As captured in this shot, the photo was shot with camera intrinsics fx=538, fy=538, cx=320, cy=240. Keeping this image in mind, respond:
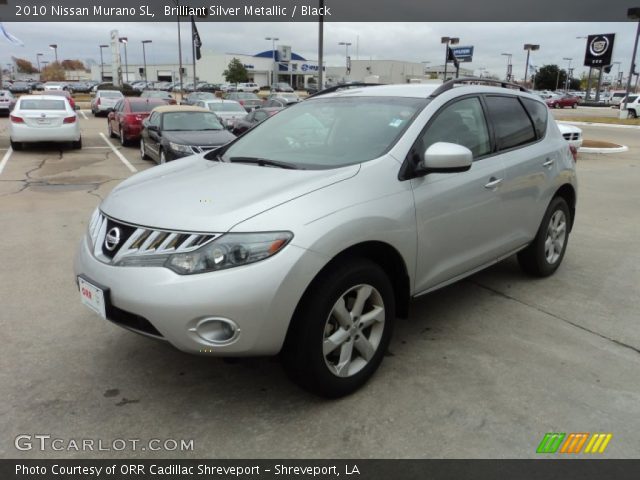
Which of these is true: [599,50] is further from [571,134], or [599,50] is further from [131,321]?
[131,321]

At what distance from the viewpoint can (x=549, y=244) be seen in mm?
5020

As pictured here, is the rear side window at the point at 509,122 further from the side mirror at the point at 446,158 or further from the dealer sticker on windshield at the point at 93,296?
the dealer sticker on windshield at the point at 93,296

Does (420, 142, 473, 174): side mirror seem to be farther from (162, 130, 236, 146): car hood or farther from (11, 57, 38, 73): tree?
(11, 57, 38, 73): tree

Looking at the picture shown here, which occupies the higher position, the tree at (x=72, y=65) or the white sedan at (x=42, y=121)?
the tree at (x=72, y=65)

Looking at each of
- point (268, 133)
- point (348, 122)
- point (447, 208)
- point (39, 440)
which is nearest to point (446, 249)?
point (447, 208)

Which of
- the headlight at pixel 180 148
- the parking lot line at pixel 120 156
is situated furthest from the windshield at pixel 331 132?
the parking lot line at pixel 120 156

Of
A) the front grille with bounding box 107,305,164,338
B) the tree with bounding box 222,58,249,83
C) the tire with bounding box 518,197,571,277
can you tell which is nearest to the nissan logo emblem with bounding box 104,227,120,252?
the front grille with bounding box 107,305,164,338

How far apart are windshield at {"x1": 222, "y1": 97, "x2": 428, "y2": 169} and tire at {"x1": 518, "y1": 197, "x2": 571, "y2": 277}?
192 cm

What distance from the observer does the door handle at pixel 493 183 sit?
3.88m

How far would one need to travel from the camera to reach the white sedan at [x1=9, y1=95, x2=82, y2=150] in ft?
45.3

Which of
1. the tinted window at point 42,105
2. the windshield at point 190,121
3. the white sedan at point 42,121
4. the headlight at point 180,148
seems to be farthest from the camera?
the tinted window at point 42,105

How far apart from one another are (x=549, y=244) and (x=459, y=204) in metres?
1.87

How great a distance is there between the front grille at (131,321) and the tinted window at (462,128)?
194 cm

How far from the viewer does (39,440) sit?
8.88 ft
